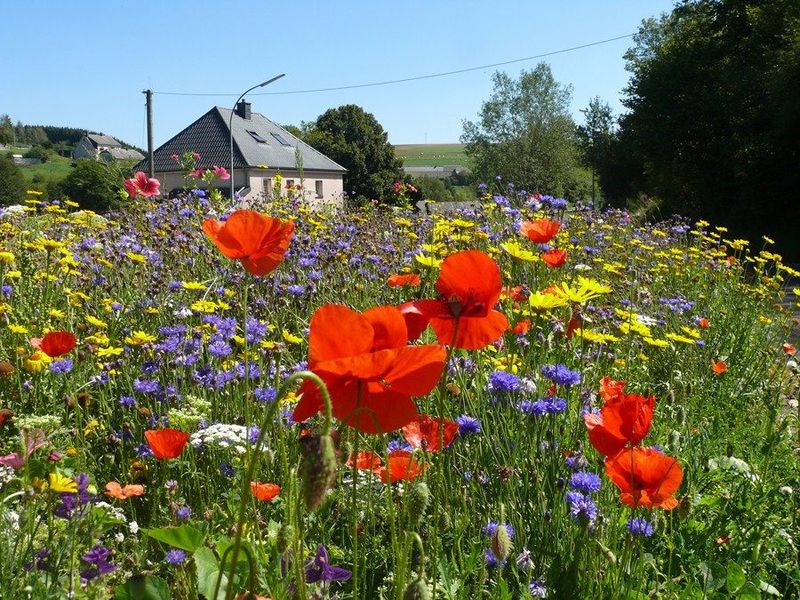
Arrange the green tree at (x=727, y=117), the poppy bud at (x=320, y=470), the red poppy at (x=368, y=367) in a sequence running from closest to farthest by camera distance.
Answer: the poppy bud at (x=320, y=470)
the red poppy at (x=368, y=367)
the green tree at (x=727, y=117)

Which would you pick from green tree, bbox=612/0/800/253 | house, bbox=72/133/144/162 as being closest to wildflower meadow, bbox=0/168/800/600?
green tree, bbox=612/0/800/253

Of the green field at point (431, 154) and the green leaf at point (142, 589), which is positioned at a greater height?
the green field at point (431, 154)

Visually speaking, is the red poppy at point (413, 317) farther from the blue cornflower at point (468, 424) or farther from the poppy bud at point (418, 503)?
the blue cornflower at point (468, 424)

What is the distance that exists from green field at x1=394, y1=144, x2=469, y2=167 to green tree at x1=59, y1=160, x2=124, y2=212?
83.4 m

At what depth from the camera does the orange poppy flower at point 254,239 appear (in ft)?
4.93

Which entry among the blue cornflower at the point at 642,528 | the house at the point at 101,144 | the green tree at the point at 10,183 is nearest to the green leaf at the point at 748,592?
the blue cornflower at the point at 642,528

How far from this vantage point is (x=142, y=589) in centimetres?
121

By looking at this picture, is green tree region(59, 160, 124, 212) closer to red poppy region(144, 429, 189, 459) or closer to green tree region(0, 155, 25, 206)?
red poppy region(144, 429, 189, 459)

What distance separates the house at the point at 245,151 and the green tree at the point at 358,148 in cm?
365

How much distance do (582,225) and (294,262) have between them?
2.80 metres

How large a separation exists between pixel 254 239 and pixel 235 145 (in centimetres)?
4096

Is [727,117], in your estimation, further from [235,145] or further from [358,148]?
[358,148]

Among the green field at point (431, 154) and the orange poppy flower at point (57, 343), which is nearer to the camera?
the orange poppy flower at point (57, 343)

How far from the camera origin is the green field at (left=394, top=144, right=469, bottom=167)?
390 feet
